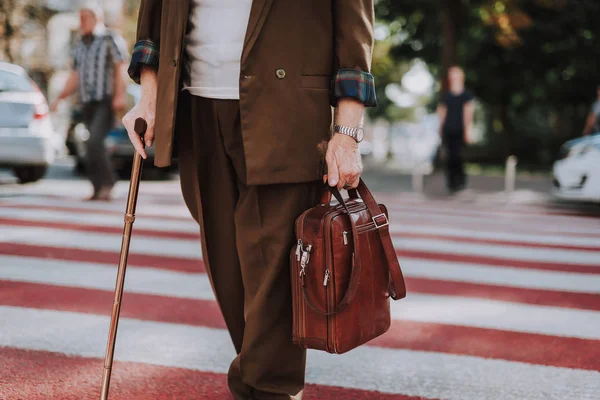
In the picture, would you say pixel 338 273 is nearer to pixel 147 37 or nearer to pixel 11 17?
pixel 147 37

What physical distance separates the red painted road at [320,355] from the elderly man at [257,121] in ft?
1.74

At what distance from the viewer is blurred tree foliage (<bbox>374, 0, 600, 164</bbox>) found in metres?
26.3

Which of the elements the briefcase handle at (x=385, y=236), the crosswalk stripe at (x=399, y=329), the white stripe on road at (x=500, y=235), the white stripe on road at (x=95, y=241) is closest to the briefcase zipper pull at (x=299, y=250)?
the briefcase handle at (x=385, y=236)

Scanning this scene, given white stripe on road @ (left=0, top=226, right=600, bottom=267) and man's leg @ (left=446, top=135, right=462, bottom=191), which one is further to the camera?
man's leg @ (left=446, top=135, right=462, bottom=191)

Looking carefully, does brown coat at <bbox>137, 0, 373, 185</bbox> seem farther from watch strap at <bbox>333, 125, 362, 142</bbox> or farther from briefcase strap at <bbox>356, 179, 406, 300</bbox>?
briefcase strap at <bbox>356, 179, 406, 300</bbox>

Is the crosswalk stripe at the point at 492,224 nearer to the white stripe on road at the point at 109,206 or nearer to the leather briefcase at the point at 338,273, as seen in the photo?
the white stripe on road at the point at 109,206

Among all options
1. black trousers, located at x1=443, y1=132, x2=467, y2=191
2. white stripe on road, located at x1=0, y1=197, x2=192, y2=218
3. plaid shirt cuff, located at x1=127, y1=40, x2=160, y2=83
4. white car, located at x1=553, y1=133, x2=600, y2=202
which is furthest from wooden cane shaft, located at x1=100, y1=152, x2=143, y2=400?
black trousers, located at x1=443, y1=132, x2=467, y2=191

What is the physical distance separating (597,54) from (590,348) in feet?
84.4

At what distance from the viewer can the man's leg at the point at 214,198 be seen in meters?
2.51

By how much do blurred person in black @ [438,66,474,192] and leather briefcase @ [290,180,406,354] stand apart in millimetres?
10118

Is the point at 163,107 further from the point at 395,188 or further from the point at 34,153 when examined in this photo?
the point at 395,188

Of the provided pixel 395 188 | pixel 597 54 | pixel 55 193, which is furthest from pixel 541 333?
pixel 597 54

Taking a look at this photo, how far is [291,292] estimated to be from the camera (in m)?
2.48

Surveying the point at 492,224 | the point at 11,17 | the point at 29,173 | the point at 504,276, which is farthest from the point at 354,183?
the point at 11,17
